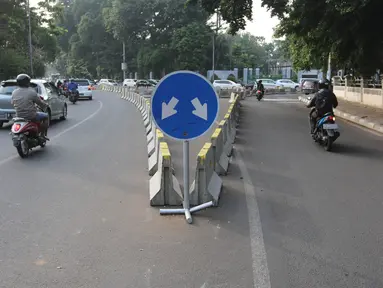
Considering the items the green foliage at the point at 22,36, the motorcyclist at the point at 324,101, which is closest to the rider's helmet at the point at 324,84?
the motorcyclist at the point at 324,101

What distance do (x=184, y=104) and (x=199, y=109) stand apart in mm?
190

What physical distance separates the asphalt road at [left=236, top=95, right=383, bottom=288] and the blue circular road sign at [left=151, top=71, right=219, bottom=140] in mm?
1330

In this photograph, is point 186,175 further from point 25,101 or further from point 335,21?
point 335,21

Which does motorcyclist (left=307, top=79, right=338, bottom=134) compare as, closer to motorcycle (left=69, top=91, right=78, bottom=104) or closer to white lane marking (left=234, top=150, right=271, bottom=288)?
white lane marking (left=234, top=150, right=271, bottom=288)

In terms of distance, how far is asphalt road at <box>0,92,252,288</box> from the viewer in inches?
152

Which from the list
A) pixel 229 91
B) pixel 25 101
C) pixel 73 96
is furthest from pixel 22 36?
pixel 25 101

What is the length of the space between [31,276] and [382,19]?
17848 mm

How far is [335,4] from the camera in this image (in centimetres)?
1441

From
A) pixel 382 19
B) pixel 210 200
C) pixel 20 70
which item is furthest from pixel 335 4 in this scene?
pixel 20 70

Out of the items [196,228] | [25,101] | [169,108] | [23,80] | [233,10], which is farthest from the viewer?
[233,10]

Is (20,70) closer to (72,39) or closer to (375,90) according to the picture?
(375,90)

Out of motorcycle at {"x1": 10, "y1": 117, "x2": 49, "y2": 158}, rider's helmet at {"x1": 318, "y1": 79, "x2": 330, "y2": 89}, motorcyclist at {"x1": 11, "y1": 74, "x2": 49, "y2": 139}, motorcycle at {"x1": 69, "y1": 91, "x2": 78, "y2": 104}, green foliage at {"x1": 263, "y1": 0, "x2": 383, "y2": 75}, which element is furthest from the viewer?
motorcycle at {"x1": 69, "y1": 91, "x2": 78, "y2": 104}

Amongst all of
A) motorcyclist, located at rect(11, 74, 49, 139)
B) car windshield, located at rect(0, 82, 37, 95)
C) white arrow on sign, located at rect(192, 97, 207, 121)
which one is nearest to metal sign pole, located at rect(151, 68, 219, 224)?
white arrow on sign, located at rect(192, 97, 207, 121)

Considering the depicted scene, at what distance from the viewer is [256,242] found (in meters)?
4.68
